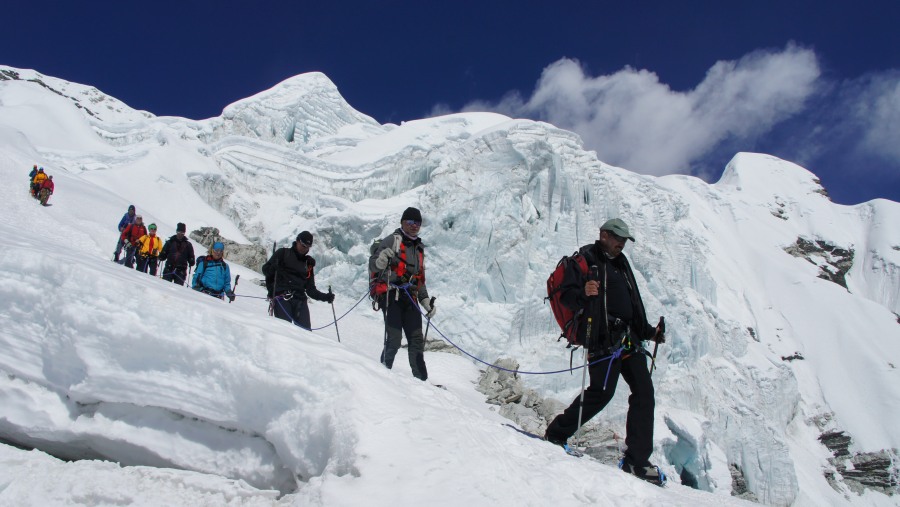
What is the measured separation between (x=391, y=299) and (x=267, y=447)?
263 cm

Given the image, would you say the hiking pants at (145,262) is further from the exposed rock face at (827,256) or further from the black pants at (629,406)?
the exposed rock face at (827,256)

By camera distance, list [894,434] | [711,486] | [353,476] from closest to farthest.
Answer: [353,476] → [711,486] → [894,434]

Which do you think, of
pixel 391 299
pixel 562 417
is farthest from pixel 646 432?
pixel 391 299

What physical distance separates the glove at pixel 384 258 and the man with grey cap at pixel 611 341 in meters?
1.84

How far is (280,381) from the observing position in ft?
7.47

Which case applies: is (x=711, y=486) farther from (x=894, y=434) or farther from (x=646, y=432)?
(x=894, y=434)

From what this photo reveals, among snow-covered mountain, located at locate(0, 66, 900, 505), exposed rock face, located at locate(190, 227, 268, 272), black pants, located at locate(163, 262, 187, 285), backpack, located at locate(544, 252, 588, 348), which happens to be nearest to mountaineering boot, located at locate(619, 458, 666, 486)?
snow-covered mountain, located at locate(0, 66, 900, 505)

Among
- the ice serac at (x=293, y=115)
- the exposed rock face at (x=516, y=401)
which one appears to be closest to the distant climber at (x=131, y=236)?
the exposed rock face at (x=516, y=401)

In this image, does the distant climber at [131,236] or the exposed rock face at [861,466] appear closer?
the distant climber at [131,236]

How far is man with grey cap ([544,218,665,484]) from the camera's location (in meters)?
3.30

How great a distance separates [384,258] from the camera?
487cm

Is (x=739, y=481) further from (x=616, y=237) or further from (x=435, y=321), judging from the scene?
(x=616, y=237)

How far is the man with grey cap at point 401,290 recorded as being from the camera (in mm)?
4867

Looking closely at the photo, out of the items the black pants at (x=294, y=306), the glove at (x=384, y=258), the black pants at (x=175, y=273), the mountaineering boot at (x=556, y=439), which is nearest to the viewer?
the mountaineering boot at (x=556, y=439)
